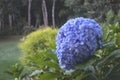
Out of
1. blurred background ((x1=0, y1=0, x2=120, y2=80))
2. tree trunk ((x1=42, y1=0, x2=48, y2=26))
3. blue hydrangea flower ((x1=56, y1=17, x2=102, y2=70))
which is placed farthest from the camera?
tree trunk ((x1=42, y1=0, x2=48, y2=26))

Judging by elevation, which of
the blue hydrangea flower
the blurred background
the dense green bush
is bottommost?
the blurred background

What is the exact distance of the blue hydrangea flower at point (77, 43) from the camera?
1964 mm

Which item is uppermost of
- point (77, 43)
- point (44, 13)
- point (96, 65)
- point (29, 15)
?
point (77, 43)

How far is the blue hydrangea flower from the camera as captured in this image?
196cm

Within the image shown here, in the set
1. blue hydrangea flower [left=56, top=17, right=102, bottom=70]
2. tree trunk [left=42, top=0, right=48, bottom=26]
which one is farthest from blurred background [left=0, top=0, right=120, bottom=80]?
blue hydrangea flower [left=56, top=17, right=102, bottom=70]

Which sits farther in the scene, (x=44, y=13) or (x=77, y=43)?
(x=44, y=13)

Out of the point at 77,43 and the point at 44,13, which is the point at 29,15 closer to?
the point at 44,13

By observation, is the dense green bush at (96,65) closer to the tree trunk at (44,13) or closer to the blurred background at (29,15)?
the blurred background at (29,15)

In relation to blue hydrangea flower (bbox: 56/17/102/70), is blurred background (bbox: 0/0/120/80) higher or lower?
lower

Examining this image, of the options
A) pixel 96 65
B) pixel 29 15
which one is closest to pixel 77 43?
pixel 96 65

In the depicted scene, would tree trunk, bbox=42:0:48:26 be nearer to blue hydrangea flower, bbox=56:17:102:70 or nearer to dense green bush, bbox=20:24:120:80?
dense green bush, bbox=20:24:120:80

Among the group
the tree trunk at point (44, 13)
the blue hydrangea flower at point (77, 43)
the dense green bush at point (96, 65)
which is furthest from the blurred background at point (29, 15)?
the blue hydrangea flower at point (77, 43)

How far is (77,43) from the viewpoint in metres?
1.96

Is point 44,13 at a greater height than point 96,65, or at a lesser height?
lesser
